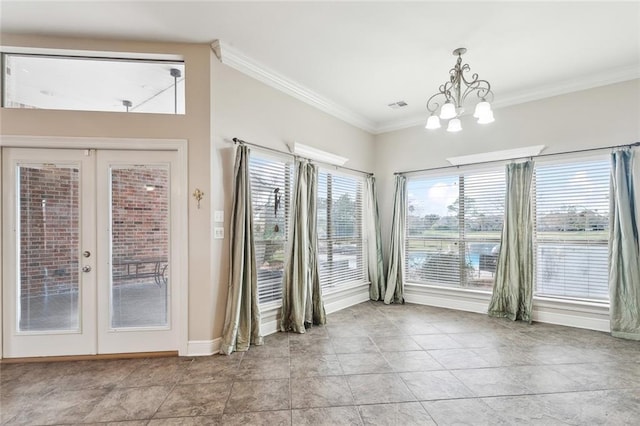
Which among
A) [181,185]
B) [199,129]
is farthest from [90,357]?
[199,129]

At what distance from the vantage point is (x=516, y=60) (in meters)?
3.38

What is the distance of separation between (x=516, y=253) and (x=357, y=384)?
9.89ft

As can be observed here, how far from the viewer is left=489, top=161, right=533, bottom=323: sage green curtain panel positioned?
402 centimetres

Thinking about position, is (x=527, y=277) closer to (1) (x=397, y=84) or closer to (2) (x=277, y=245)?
(1) (x=397, y=84)

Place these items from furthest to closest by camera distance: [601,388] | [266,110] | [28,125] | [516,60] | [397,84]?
1. [397,84]
2. [266,110]
3. [516,60]
4. [28,125]
5. [601,388]

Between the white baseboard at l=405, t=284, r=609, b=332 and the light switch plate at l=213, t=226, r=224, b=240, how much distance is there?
341 cm

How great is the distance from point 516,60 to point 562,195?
192 cm

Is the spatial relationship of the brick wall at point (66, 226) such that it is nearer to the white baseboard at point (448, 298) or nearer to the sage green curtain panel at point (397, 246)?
the sage green curtain panel at point (397, 246)

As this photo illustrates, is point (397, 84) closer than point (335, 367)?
No

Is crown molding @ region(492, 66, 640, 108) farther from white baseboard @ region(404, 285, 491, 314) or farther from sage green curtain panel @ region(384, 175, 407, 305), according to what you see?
white baseboard @ region(404, 285, 491, 314)

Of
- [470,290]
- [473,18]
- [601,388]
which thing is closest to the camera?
[601,388]

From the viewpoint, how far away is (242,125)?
344 centimetres

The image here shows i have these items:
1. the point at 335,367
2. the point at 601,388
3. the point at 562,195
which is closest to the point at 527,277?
the point at 562,195

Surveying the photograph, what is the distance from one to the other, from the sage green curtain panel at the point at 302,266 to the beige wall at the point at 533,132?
6.36 ft
